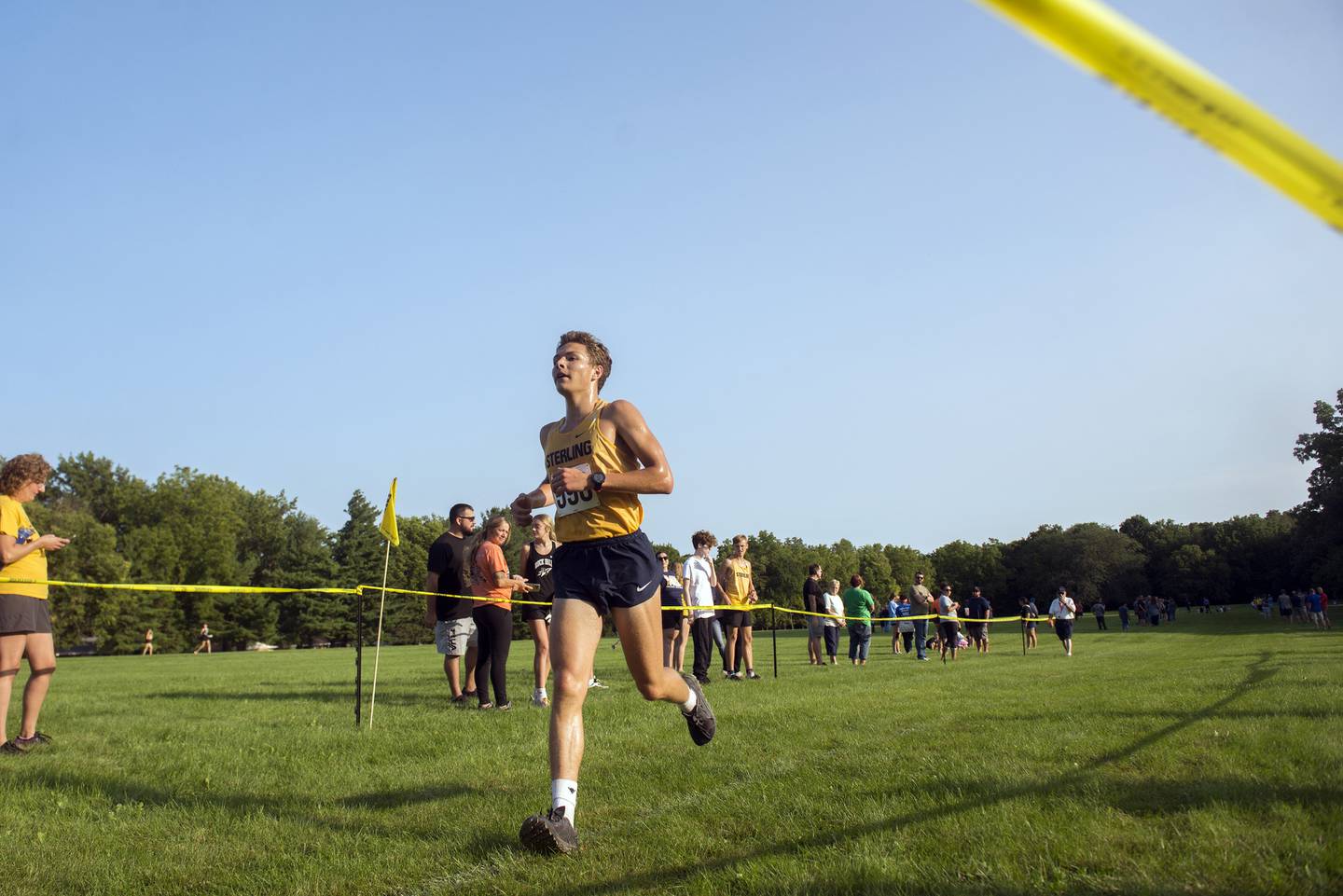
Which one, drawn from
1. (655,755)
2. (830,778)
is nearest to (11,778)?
(655,755)

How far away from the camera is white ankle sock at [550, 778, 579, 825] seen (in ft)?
13.0

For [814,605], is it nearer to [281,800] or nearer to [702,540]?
[702,540]

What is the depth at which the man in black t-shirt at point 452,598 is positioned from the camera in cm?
1034

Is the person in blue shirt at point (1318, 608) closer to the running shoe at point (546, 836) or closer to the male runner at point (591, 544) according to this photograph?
the male runner at point (591, 544)

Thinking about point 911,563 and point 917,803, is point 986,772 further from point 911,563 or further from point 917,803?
point 911,563

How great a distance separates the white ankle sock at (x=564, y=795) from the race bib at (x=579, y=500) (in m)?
1.26

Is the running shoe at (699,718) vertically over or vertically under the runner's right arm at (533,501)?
under

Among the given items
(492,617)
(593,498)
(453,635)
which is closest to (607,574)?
(593,498)

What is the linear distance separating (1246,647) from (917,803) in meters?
19.3

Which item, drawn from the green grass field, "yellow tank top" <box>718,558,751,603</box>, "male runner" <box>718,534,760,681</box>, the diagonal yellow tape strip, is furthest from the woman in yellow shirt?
"yellow tank top" <box>718,558,751,603</box>

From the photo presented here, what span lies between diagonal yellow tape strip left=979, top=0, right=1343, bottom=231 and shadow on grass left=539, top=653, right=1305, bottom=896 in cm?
244

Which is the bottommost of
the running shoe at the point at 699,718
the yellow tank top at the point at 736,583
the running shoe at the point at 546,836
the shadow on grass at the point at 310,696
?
the shadow on grass at the point at 310,696

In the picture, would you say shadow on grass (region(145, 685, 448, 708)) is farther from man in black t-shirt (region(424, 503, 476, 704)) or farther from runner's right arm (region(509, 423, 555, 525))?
runner's right arm (region(509, 423, 555, 525))

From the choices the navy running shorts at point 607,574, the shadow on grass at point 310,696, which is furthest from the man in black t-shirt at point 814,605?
the navy running shorts at point 607,574
